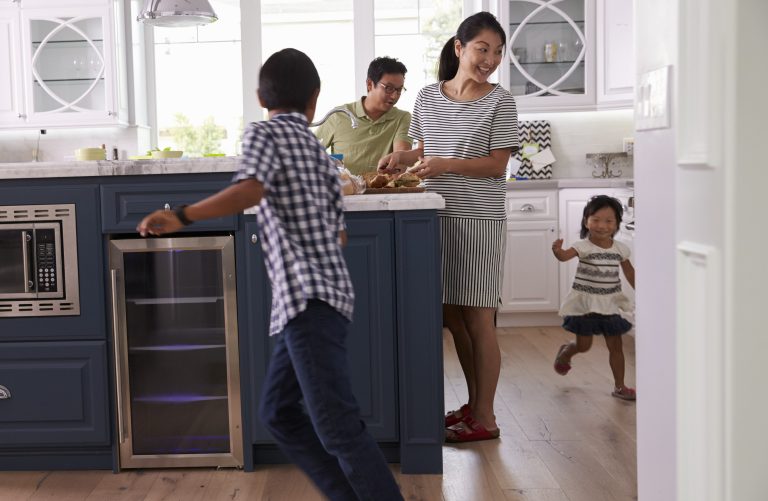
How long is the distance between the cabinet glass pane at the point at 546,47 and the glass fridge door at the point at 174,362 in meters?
3.41

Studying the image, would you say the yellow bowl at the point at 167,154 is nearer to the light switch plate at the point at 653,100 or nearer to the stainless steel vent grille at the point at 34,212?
the stainless steel vent grille at the point at 34,212

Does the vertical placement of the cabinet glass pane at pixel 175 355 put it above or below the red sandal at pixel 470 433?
above

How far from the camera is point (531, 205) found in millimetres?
5484

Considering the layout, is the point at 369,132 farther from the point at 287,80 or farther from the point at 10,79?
the point at 10,79

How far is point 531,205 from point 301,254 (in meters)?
3.68

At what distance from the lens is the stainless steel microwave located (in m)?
2.94

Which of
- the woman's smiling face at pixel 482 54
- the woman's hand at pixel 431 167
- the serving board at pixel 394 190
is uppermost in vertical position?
the woman's smiling face at pixel 482 54

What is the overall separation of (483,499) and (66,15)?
4415 millimetres

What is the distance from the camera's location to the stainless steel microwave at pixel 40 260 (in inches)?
116

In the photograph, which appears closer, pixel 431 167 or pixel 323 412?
pixel 323 412

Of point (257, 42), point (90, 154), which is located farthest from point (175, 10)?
point (257, 42)

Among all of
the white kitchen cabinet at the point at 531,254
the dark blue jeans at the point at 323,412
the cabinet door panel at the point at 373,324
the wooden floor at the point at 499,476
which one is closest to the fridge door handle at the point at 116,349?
the wooden floor at the point at 499,476

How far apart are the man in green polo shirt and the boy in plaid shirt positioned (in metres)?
1.81

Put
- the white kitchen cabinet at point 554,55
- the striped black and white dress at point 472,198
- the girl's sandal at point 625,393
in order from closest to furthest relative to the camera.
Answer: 1. the striped black and white dress at point 472,198
2. the girl's sandal at point 625,393
3. the white kitchen cabinet at point 554,55
